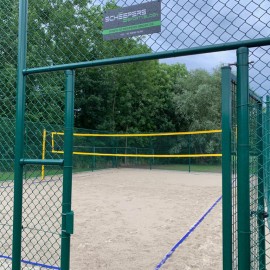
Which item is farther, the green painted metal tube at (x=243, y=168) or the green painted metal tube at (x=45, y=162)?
the green painted metal tube at (x=45, y=162)

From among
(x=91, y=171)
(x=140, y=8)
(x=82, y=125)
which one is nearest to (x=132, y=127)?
(x=82, y=125)

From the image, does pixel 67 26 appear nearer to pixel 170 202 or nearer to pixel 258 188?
pixel 258 188

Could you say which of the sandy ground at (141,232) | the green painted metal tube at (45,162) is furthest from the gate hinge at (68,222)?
the sandy ground at (141,232)

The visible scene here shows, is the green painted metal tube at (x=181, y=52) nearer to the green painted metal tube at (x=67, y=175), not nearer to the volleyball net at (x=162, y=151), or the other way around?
the green painted metal tube at (x=67, y=175)

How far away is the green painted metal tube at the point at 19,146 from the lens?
2762mm

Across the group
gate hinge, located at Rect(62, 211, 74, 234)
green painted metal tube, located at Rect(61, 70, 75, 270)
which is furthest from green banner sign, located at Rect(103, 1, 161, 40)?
gate hinge, located at Rect(62, 211, 74, 234)

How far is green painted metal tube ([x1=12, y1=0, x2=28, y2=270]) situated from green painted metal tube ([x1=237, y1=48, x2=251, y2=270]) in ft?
5.56

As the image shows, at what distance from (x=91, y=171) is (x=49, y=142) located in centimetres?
436

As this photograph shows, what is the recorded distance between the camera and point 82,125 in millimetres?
23906

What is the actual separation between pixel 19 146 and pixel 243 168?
5.70 feet

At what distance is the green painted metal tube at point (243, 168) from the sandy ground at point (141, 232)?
7.38 ft

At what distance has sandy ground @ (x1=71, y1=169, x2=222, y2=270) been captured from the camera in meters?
4.23

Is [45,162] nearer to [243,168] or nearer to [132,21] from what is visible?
[132,21]

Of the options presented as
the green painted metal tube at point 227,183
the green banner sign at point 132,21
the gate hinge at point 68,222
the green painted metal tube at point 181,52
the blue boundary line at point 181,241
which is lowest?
the blue boundary line at point 181,241
